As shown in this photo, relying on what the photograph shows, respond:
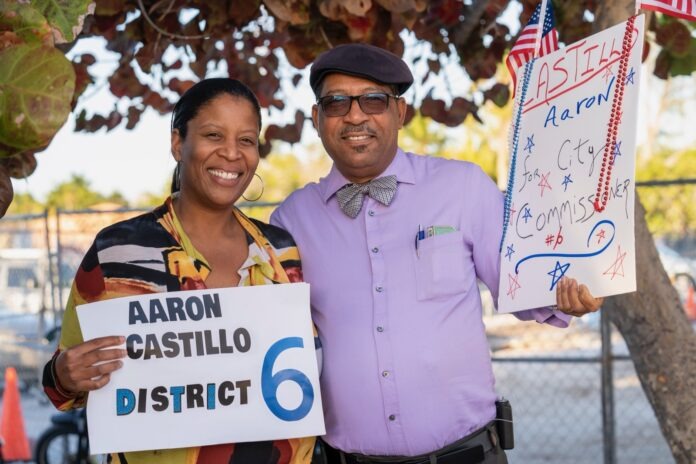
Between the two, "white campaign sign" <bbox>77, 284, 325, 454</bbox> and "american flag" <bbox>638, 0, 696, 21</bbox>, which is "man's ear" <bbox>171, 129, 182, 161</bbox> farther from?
"american flag" <bbox>638, 0, 696, 21</bbox>

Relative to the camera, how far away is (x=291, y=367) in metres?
2.89

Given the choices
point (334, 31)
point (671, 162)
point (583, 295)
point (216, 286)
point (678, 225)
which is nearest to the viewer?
point (583, 295)

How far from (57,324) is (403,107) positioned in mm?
5788

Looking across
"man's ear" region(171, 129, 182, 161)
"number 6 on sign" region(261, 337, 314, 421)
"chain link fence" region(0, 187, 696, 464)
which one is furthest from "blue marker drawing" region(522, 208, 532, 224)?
"chain link fence" region(0, 187, 696, 464)

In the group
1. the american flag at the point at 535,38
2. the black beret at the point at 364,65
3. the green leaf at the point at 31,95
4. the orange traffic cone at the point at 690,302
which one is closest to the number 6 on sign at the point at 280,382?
the black beret at the point at 364,65

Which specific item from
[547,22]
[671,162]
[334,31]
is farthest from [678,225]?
[671,162]

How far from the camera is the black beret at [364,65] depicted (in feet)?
10.3

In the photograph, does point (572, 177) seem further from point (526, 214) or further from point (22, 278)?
point (22, 278)

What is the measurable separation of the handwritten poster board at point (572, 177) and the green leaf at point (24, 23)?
150cm

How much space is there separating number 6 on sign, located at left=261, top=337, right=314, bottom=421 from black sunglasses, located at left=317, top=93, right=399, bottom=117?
78 cm

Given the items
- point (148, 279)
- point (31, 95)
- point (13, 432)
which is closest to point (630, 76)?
point (148, 279)

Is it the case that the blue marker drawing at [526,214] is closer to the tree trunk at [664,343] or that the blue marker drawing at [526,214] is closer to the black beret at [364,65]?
the black beret at [364,65]

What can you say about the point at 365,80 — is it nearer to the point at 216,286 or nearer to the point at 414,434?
the point at 216,286

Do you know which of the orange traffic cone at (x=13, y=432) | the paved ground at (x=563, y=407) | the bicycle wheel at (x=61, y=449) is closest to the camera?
the bicycle wheel at (x=61, y=449)
